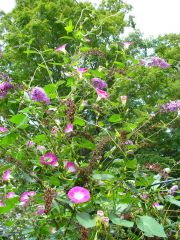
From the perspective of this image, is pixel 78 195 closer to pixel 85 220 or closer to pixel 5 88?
pixel 85 220

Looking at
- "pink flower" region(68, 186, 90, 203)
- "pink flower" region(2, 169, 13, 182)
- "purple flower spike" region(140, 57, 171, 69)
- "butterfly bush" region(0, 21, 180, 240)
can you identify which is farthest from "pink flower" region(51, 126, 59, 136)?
Answer: "purple flower spike" region(140, 57, 171, 69)

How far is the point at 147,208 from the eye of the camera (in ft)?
4.04

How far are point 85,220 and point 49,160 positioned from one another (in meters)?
0.27

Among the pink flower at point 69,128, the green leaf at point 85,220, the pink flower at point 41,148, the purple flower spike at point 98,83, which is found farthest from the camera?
the purple flower spike at point 98,83

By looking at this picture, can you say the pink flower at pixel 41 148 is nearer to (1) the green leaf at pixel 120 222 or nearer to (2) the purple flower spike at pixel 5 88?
(2) the purple flower spike at pixel 5 88

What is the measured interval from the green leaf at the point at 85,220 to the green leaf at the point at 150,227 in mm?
125

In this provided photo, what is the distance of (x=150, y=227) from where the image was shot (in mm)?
1023

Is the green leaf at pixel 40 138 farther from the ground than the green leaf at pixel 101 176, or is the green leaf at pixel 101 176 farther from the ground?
the green leaf at pixel 40 138

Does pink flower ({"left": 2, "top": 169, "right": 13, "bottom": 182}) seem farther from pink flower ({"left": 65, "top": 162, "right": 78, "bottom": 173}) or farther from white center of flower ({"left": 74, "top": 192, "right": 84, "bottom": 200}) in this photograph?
white center of flower ({"left": 74, "top": 192, "right": 84, "bottom": 200})

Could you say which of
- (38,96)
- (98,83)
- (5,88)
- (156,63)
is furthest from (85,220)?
(156,63)

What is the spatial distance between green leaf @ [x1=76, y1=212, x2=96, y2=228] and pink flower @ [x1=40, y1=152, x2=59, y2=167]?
23 centimetres

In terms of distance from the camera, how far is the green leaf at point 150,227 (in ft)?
3.28

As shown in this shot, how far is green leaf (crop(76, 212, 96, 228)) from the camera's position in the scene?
0.98 meters

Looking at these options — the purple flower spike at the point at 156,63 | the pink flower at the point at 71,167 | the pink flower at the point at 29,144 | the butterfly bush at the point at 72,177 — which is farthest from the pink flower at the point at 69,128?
the purple flower spike at the point at 156,63
